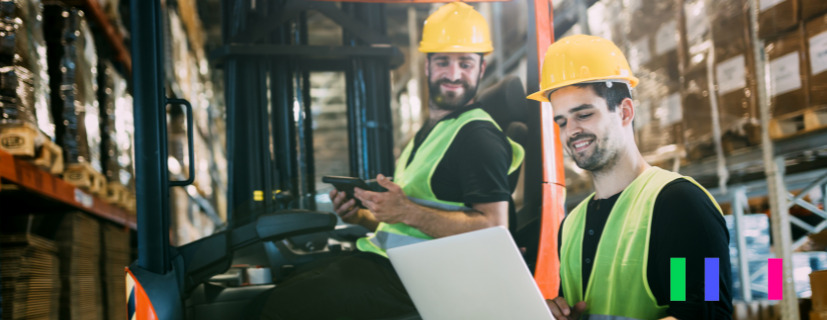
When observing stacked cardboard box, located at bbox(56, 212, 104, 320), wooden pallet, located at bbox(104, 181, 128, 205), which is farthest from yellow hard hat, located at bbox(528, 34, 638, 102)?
wooden pallet, located at bbox(104, 181, 128, 205)

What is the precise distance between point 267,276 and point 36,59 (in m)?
1.62

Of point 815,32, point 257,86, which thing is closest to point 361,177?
point 257,86

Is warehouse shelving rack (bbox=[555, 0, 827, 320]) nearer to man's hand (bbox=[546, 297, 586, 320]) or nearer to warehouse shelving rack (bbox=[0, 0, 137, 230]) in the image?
man's hand (bbox=[546, 297, 586, 320])

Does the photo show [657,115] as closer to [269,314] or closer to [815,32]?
[815,32]

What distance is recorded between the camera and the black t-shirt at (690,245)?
1.59m

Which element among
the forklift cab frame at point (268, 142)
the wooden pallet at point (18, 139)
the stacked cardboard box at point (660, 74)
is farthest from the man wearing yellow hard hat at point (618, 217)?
the wooden pallet at point (18, 139)

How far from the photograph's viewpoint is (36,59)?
9.50ft

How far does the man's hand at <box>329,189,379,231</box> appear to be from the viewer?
202 cm

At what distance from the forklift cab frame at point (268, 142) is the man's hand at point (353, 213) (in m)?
0.04

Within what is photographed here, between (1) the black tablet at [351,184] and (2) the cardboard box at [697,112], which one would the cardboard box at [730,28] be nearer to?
(2) the cardboard box at [697,112]

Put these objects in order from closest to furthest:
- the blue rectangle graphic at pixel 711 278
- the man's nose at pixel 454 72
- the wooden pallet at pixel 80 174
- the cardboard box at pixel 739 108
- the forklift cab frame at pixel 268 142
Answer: the blue rectangle graphic at pixel 711 278 < the forklift cab frame at pixel 268 142 < the man's nose at pixel 454 72 < the cardboard box at pixel 739 108 < the wooden pallet at pixel 80 174

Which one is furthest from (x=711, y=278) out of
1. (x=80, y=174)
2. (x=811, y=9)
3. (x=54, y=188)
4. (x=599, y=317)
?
(x=80, y=174)

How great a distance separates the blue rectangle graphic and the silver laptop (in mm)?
360

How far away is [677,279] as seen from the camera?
1.62 m
